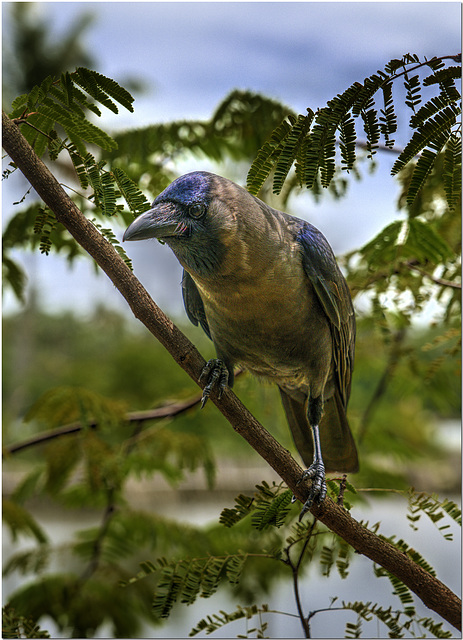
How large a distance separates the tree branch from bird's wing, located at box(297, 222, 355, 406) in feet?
0.78

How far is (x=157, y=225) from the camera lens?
2.47 feet

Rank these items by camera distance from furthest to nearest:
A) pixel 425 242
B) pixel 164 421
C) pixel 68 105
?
1. pixel 164 421
2. pixel 425 242
3. pixel 68 105

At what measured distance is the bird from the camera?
80 centimetres

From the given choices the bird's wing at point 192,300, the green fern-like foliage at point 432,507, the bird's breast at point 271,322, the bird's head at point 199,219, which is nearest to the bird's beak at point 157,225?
the bird's head at point 199,219

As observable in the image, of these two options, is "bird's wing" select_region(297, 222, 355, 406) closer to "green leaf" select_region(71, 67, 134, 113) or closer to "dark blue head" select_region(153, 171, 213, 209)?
"dark blue head" select_region(153, 171, 213, 209)

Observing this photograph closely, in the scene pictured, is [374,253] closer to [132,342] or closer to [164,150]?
[164,150]

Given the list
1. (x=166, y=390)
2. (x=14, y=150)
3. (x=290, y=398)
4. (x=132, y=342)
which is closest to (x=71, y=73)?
(x=14, y=150)

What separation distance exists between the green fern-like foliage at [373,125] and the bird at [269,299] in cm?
9

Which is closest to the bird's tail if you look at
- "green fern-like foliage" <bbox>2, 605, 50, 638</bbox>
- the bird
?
the bird

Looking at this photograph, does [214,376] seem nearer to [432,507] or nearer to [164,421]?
[432,507]

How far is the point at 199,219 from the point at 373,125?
266mm

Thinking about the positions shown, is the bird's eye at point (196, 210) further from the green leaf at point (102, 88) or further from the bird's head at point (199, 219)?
the green leaf at point (102, 88)

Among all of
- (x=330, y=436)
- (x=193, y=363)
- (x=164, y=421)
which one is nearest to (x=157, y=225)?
(x=193, y=363)

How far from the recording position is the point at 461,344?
123cm
